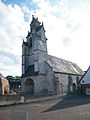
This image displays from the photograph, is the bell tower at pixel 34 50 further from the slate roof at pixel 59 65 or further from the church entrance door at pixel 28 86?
the slate roof at pixel 59 65

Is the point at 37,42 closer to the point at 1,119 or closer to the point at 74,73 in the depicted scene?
the point at 74,73

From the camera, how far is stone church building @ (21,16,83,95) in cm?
3544

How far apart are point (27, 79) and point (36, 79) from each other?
4577 millimetres

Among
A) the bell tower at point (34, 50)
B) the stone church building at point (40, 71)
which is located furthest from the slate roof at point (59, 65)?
the bell tower at point (34, 50)

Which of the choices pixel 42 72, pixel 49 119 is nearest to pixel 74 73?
pixel 42 72

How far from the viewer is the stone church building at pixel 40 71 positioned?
35.4 metres

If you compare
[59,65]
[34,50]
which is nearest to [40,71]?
[34,50]

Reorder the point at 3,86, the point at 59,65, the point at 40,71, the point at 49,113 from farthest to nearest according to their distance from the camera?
the point at 3,86, the point at 59,65, the point at 40,71, the point at 49,113

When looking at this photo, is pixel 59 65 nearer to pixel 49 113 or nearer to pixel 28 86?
pixel 28 86

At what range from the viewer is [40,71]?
119ft

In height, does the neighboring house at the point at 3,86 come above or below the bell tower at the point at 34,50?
below

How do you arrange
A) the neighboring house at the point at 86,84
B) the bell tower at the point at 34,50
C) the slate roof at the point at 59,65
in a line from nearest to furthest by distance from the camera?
the neighboring house at the point at 86,84, the bell tower at the point at 34,50, the slate roof at the point at 59,65

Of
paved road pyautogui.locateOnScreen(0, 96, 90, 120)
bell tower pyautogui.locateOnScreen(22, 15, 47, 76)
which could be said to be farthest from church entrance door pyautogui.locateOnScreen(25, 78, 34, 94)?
paved road pyautogui.locateOnScreen(0, 96, 90, 120)

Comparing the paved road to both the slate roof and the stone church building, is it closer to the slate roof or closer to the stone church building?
the stone church building
